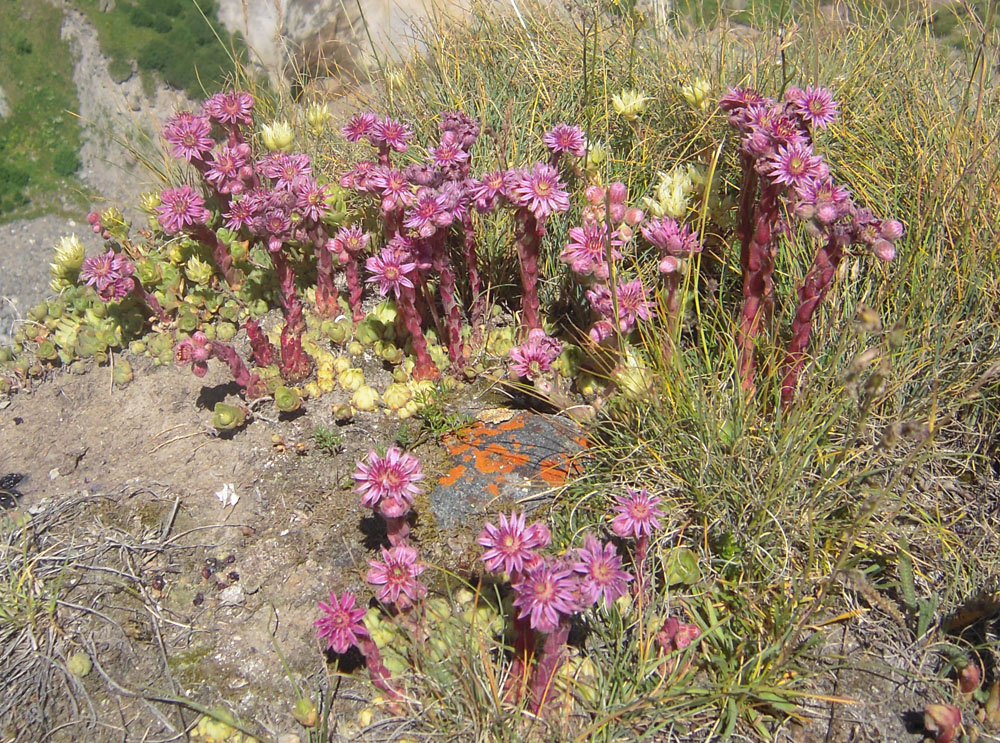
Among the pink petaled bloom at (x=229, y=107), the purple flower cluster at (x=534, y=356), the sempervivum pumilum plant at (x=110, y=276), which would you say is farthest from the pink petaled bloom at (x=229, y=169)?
the purple flower cluster at (x=534, y=356)

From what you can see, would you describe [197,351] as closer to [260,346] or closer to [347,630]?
[260,346]

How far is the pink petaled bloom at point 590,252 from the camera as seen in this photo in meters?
2.57

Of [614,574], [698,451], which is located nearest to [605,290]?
[698,451]

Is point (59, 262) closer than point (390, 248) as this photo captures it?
No

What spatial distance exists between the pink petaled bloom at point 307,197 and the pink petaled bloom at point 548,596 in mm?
1816

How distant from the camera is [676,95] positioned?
3.64m

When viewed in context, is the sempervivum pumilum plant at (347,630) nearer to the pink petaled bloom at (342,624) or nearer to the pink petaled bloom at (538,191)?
the pink petaled bloom at (342,624)

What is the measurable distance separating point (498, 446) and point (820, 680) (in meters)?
1.27

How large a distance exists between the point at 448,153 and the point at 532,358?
78cm

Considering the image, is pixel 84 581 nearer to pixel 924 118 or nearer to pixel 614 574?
pixel 614 574

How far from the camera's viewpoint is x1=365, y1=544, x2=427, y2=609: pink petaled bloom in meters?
2.12

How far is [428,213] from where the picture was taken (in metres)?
2.67

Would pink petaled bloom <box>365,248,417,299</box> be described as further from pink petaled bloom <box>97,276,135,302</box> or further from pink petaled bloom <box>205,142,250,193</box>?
pink petaled bloom <box>97,276,135,302</box>

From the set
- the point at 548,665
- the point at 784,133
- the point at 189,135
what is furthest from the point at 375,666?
the point at 189,135
